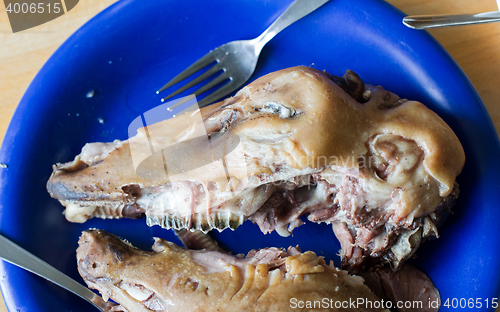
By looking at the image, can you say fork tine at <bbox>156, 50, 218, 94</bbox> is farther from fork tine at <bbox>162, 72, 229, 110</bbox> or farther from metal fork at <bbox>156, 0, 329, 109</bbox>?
fork tine at <bbox>162, 72, 229, 110</bbox>

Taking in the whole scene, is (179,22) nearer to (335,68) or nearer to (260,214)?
(335,68)

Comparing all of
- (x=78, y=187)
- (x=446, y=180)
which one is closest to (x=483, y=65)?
(x=446, y=180)

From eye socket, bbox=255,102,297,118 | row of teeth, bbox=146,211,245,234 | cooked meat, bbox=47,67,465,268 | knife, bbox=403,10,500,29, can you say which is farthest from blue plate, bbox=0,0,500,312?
eye socket, bbox=255,102,297,118

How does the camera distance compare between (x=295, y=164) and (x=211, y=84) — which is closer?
(x=295, y=164)

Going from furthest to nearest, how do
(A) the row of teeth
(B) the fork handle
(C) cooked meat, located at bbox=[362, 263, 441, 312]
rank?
(B) the fork handle → (C) cooked meat, located at bbox=[362, 263, 441, 312] → (A) the row of teeth

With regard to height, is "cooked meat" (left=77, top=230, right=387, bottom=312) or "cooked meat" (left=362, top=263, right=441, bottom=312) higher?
"cooked meat" (left=77, top=230, right=387, bottom=312)

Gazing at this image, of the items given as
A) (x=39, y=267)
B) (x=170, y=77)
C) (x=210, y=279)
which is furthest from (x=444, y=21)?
(x=39, y=267)

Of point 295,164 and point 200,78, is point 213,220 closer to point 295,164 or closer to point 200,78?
point 295,164
